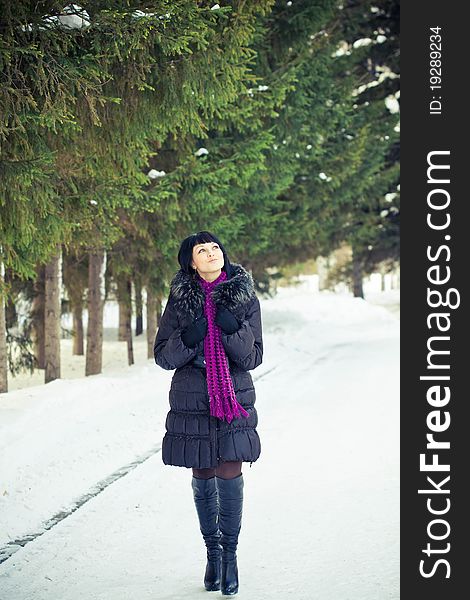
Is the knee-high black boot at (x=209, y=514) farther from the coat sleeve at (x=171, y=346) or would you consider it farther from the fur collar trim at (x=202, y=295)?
the fur collar trim at (x=202, y=295)

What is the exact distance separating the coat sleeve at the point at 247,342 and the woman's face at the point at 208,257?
327mm

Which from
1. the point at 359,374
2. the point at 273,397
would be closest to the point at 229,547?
the point at 273,397

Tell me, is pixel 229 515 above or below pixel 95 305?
below

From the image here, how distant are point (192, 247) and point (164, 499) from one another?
277 centimetres

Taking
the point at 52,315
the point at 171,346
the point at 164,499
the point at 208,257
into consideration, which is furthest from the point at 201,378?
the point at 52,315

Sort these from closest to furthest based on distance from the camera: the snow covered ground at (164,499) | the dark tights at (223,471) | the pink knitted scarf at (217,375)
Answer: the pink knitted scarf at (217,375), the dark tights at (223,471), the snow covered ground at (164,499)

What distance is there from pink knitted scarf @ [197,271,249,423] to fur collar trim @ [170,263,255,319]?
52 millimetres

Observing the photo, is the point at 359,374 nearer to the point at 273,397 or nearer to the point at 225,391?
the point at 273,397

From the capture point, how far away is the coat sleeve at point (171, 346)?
17.0 feet

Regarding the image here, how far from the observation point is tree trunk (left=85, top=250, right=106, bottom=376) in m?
16.1

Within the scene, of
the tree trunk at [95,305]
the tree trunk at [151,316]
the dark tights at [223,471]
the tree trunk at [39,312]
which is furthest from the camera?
the tree trunk at [151,316]

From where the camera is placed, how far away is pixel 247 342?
5.19 m

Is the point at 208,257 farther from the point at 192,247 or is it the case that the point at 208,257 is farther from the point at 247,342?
the point at 247,342

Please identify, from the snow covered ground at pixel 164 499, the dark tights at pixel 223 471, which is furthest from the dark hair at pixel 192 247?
the snow covered ground at pixel 164 499
